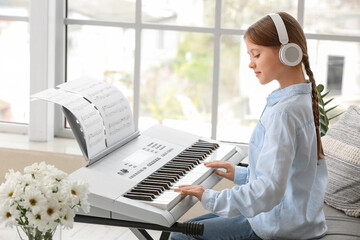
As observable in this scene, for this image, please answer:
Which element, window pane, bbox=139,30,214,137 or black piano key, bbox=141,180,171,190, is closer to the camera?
black piano key, bbox=141,180,171,190

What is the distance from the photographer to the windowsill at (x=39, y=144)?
407 centimetres

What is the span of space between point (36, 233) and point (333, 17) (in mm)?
2426

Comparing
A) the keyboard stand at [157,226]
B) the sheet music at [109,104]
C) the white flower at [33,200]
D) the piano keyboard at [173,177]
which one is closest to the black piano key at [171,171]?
the piano keyboard at [173,177]

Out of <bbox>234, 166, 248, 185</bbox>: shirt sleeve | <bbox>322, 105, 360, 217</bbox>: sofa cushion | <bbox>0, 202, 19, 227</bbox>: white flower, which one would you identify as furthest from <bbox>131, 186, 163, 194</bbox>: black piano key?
<bbox>322, 105, 360, 217</bbox>: sofa cushion

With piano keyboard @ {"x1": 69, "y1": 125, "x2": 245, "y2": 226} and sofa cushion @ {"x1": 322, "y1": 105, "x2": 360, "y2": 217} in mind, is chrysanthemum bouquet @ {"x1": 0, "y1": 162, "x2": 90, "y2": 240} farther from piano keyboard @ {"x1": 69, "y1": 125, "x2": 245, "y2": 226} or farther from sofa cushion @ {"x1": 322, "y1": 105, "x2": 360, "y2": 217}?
sofa cushion @ {"x1": 322, "y1": 105, "x2": 360, "y2": 217}

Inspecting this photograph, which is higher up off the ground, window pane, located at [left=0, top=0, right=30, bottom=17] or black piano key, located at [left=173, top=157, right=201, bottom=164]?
window pane, located at [left=0, top=0, right=30, bottom=17]

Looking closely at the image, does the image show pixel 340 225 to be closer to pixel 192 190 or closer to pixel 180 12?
pixel 192 190

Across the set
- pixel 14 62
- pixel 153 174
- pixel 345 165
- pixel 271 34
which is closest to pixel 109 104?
pixel 153 174

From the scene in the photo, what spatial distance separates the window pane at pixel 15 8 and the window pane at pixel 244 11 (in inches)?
48.5

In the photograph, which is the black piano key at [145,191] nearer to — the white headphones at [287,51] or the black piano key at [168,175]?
the black piano key at [168,175]

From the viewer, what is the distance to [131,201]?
2.22m

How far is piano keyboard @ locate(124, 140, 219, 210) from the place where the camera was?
2260 mm

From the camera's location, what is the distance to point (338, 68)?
3.90m

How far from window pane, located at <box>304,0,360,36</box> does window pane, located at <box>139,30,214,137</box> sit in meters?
0.58
